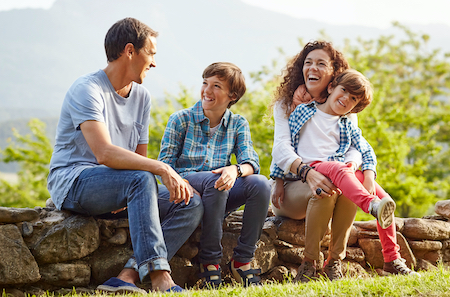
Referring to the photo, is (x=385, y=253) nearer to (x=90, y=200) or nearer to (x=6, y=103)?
(x=90, y=200)

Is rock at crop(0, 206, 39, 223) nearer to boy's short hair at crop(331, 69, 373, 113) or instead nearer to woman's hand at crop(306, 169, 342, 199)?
woman's hand at crop(306, 169, 342, 199)

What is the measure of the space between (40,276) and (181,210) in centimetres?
97

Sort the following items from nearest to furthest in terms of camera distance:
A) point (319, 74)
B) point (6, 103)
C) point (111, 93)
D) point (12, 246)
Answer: point (12, 246), point (111, 93), point (319, 74), point (6, 103)

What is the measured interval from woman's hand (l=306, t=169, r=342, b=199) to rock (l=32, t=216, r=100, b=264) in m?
1.55

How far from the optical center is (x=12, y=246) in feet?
8.13

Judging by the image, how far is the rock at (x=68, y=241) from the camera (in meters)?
2.60

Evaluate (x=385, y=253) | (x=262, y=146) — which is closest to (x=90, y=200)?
(x=385, y=253)

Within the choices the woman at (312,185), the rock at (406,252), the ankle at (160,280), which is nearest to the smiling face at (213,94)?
the woman at (312,185)

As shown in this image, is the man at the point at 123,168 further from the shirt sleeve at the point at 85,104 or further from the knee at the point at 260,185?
the knee at the point at 260,185

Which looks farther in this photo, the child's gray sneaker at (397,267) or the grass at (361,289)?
the child's gray sneaker at (397,267)

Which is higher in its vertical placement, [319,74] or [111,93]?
[319,74]

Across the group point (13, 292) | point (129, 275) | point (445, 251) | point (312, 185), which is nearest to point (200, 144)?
point (312, 185)

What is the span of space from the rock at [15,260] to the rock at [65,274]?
75mm

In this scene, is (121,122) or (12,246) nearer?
(12,246)
